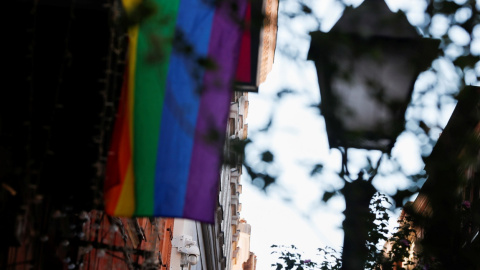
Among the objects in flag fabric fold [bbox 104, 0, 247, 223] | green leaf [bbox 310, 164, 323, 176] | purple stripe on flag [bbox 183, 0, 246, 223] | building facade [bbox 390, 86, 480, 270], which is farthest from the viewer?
purple stripe on flag [bbox 183, 0, 246, 223]

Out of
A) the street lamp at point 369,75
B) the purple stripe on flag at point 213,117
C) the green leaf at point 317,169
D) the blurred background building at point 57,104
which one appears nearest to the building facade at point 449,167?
the street lamp at point 369,75

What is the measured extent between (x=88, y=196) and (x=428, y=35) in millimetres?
3221

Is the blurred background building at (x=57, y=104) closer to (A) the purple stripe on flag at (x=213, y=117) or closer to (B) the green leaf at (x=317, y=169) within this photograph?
(A) the purple stripe on flag at (x=213, y=117)

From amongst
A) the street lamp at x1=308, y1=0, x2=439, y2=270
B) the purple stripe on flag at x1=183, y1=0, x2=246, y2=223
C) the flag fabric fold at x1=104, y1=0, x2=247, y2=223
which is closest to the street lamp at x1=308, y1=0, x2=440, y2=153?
the street lamp at x1=308, y1=0, x2=439, y2=270

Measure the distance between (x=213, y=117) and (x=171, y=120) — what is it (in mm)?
337

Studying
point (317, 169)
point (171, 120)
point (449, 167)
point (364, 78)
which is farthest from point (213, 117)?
point (449, 167)

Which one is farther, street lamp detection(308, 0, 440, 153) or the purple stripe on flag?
the purple stripe on flag

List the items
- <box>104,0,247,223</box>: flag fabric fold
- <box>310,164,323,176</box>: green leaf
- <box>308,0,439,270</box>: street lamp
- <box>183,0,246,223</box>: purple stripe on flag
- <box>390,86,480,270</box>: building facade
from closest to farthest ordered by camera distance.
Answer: <box>308,0,439,270</box>: street lamp < <box>390,86,480,270</box>: building facade < <box>310,164,323,176</box>: green leaf < <box>104,0,247,223</box>: flag fabric fold < <box>183,0,246,223</box>: purple stripe on flag

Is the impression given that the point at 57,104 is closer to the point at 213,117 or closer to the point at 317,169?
the point at 213,117

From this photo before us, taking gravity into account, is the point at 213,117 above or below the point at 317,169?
above

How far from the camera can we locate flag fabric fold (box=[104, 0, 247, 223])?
612 centimetres

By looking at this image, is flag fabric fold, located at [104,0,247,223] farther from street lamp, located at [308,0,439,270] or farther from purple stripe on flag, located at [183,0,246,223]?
street lamp, located at [308,0,439,270]

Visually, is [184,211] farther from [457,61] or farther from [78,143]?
[457,61]

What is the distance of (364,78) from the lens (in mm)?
4527
